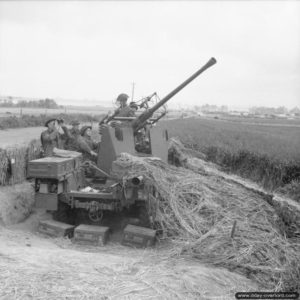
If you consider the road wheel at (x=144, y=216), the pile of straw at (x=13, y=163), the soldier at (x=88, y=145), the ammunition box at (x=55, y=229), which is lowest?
the ammunition box at (x=55, y=229)

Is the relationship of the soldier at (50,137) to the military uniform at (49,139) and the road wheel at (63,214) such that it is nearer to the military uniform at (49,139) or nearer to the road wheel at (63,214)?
the military uniform at (49,139)

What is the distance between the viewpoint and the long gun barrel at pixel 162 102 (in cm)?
803

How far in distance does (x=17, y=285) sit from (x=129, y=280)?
3.75 ft

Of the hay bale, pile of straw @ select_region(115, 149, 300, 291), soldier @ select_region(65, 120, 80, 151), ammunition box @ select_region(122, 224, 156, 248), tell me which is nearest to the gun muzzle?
pile of straw @ select_region(115, 149, 300, 291)

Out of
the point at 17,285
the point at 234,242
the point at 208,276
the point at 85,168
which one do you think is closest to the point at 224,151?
the point at 85,168

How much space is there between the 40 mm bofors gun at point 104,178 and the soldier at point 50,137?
1.05 metres

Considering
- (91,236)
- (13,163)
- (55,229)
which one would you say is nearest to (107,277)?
(91,236)

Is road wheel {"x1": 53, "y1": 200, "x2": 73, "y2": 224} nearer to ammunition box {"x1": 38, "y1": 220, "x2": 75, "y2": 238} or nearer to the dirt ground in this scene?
ammunition box {"x1": 38, "y1": 220, "x2": 75, "y2": 238}

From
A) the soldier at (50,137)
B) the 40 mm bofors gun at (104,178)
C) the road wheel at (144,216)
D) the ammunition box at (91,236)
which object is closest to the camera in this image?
the ammunition box at (91,236)

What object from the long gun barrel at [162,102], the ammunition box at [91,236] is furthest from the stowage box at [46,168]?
the long gun barrel at [162,102]

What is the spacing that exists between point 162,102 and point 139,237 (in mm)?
3293

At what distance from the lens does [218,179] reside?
7875 millimetres

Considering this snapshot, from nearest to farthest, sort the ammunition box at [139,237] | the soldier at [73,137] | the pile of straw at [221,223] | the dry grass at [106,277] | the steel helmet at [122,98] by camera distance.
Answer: the dry grass at [106,277], the pile of straw at [221,223], the ammunition box at [139,237], the soldier at [73,137], the steel helmet at [122,98]

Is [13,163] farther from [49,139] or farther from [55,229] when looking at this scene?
[55,229]
